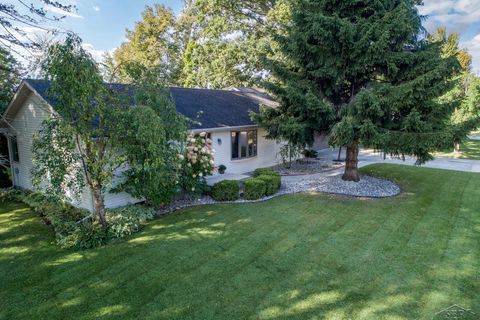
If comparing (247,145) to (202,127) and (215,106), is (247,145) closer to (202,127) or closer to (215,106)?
(215,106)

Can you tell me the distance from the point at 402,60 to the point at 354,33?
1.96 metres

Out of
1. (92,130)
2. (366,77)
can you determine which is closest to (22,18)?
(92,130)

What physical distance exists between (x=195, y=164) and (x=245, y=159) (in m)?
4.97

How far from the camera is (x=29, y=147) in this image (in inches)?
419

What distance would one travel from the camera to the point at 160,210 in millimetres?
9148

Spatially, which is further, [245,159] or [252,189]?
[245,159]

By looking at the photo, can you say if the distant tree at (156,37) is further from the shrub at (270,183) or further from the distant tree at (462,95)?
the distant tree at (462,95)

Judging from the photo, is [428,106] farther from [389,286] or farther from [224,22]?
[224,22]

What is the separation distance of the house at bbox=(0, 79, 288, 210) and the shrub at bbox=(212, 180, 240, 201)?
2.26m

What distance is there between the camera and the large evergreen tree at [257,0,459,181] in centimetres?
937

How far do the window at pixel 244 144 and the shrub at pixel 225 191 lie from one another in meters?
4.01

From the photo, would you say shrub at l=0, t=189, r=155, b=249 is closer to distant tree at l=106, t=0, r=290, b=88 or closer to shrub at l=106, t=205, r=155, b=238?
shrub at l=106, t=205, r=155, b=238

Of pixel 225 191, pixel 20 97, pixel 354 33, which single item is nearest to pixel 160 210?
pixel 225 191

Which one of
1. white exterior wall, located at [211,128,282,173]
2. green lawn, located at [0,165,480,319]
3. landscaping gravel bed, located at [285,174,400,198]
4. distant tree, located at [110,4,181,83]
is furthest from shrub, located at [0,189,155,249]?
distant tree, located at [110,4,181,83]
